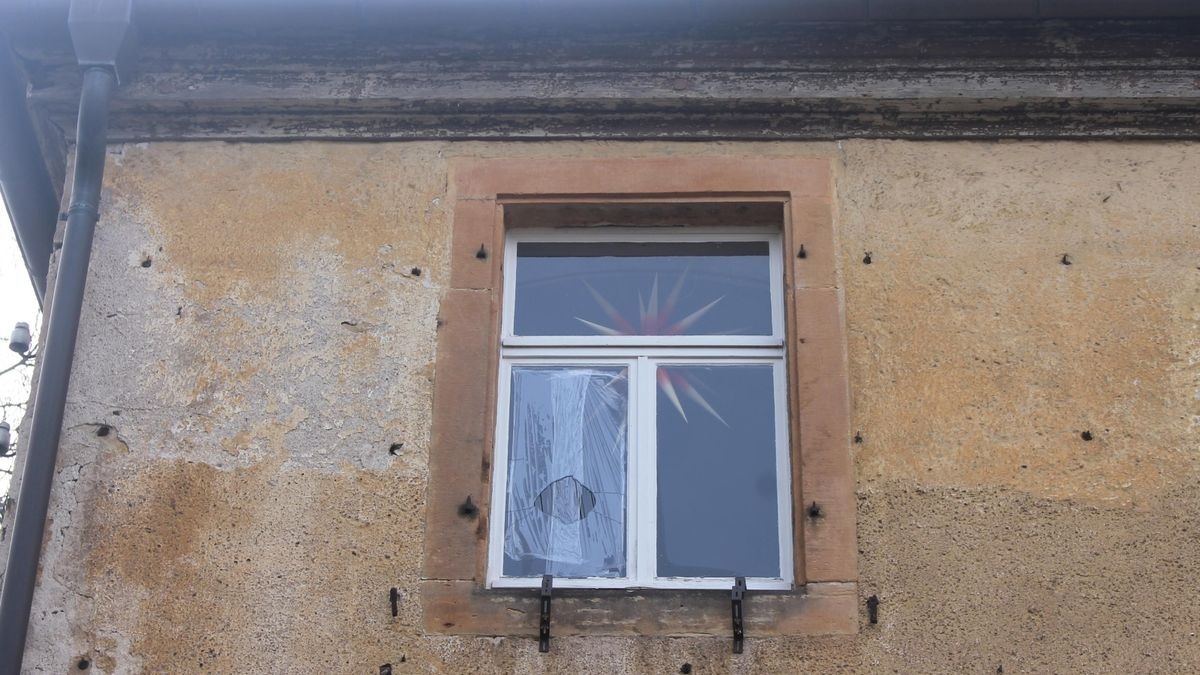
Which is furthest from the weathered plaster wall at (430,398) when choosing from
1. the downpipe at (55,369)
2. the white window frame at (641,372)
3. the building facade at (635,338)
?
the white window frame at (641,372)

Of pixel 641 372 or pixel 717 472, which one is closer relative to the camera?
pixel 717 472

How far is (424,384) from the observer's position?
16.5 ft

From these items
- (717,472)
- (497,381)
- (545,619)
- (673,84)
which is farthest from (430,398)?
(673,84)

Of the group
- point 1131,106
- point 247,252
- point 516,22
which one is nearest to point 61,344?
point 247,252

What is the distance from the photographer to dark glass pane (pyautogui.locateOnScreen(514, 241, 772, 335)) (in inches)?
211

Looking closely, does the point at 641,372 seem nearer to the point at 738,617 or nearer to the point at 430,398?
the point at 430,398

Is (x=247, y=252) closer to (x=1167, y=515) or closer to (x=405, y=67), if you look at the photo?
(x=405, y=67)

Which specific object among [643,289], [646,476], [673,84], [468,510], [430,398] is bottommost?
[468,510]

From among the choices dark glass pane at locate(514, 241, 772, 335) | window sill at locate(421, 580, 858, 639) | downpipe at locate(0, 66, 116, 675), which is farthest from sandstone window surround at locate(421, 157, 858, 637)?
downpipe at locate(0, 66, 116, 675)

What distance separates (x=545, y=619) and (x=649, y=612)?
0.35 m

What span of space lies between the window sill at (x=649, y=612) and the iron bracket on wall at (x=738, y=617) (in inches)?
1.0

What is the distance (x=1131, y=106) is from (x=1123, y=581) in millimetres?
1924

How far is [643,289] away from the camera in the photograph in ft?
17.9

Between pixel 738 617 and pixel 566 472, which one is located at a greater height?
pixel 566 472
